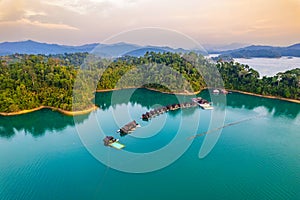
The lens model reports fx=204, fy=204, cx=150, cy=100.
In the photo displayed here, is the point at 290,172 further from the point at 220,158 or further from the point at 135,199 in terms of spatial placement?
the point at 135,199

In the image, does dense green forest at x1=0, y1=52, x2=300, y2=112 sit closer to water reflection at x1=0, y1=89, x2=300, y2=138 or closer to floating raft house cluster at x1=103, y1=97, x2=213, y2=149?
water reflection at x1=0, y1=89, x2=300, y2=138

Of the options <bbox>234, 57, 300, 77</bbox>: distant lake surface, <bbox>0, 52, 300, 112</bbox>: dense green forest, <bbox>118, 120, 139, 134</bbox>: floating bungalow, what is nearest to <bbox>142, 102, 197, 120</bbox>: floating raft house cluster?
<bbox>118, 120, 139, 134</bbox>: floating bungalow

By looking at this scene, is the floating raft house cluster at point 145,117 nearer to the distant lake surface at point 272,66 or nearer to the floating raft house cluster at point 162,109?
the floating raft house cluster at point 162,109

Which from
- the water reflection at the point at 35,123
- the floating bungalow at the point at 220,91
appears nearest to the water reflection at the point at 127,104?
the water reflection at the point at 35,123

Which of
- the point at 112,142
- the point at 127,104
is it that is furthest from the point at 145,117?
the point at 127,104

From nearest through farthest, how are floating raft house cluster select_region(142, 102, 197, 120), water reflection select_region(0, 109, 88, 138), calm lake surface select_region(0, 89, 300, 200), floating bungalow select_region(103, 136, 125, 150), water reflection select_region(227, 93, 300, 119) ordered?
1. calm lake surface select_region(0, 89, 300, 200)
2. floating bungalow select_region(103, 136, 125, 150)
3. water reflection select_region(0, 109, 88, 138)
4. floating raft house cluster select_region(142, 102, 197, 120)
5. water reflection select_region(227, 93, 300, 119)

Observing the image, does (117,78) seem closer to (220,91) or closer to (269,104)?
(220,91)
